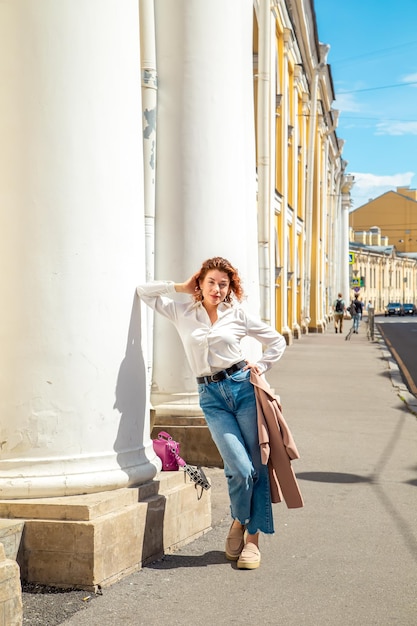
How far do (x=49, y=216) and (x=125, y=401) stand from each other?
1119 mm

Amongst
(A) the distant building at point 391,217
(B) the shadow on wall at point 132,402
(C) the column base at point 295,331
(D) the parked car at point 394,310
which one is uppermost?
(A) the distant building at point 391,217

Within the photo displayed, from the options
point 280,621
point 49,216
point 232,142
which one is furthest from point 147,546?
point 232,142

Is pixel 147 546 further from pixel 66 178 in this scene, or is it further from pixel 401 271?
pixel 401 271

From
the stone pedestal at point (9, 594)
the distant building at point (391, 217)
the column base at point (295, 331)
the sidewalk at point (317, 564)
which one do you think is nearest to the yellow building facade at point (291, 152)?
the column base at point (295, 331)

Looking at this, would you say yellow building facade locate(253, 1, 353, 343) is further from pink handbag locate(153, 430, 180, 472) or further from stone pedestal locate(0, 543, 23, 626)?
stone pedestal locate(0, 543, 23, 626)

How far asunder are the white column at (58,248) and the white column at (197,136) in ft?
8.94

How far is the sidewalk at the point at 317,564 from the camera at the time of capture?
468cm

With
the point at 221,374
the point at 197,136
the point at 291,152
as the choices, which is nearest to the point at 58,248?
the point at 221,374

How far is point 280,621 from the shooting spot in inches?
181

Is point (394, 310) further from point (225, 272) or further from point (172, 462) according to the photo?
point (225, 272)

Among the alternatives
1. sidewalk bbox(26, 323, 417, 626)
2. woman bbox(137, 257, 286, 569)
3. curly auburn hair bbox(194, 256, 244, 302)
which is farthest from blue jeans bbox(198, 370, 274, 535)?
curly auburn hair bbox(194, 256, 244, 302)

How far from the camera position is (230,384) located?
218 inches

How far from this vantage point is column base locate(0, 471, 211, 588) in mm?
4816

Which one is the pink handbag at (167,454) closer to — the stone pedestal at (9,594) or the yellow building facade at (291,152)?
the stone pedestal at (9,594)
